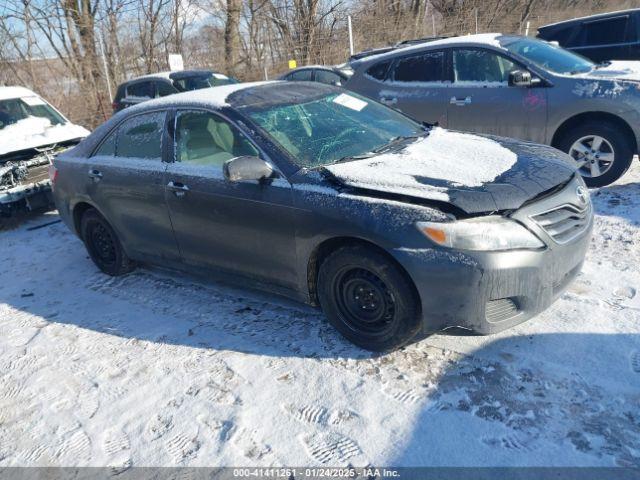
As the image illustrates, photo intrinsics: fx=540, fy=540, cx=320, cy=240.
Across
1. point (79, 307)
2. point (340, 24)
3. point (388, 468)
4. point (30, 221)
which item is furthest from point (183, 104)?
point (340, 24)

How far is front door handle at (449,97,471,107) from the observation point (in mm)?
6598

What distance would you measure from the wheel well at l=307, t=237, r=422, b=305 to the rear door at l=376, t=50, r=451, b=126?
3.95 m

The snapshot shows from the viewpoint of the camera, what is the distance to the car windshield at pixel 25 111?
26.6 ft

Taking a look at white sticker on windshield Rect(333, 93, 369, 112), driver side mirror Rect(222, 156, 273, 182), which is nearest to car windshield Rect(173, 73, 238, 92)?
white sticker on windshield Rect(333, 93, 369, 112)

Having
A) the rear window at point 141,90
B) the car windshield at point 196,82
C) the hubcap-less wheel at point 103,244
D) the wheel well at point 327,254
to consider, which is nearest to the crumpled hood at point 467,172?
the wheel well at point 327,254

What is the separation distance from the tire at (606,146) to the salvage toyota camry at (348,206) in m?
2.28

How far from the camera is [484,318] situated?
3043 millimetres

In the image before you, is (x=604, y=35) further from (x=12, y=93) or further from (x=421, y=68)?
(x=12, y=93)

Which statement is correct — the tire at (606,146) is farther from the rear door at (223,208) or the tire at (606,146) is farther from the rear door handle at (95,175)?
the rear door handle at (95,175)

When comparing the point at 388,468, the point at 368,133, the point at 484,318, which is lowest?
the point at 388,468

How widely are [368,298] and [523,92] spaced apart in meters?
4.02

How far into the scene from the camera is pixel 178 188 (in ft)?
13.6

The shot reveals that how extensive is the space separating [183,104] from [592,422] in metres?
3.53

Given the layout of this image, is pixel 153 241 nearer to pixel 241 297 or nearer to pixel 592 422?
pixel 241 297
